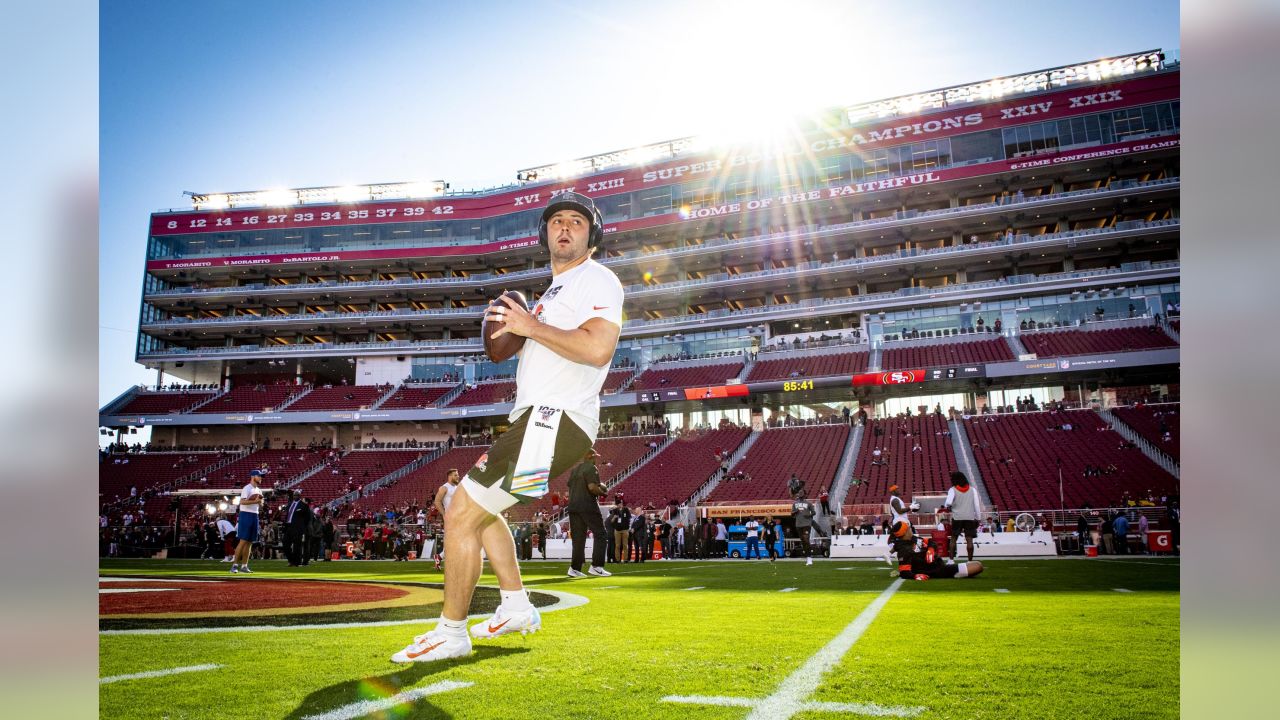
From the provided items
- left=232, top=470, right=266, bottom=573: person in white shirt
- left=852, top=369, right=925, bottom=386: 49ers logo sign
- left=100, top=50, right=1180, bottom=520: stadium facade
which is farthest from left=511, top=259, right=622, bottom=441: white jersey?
left=852, top=369, right=925, bottom=386: 49ers logo sign

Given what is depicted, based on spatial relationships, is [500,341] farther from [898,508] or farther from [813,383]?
[813,383]

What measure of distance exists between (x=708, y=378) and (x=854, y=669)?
41.3 m

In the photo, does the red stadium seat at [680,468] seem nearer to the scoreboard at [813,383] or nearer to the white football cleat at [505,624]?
→ the scoreboard at [813,383]

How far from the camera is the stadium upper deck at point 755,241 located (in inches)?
1706

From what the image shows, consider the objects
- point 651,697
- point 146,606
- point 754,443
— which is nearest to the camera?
point 651,697

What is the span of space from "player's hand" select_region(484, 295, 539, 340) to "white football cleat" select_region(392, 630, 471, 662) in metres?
1.36

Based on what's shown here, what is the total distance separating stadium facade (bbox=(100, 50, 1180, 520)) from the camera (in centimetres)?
3981

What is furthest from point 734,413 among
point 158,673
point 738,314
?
point 158,673

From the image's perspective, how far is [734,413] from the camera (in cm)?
4400

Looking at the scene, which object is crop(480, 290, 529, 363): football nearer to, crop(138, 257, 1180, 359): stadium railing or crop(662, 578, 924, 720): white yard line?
crop(662, 578, 924, 720): white yard line

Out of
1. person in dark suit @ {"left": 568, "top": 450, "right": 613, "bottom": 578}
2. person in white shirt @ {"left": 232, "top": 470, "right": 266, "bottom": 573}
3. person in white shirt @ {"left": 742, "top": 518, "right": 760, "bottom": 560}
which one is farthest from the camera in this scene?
person in white shirt @ {"left": 742, "top": 518, "right": 760, "bottom": 560}
